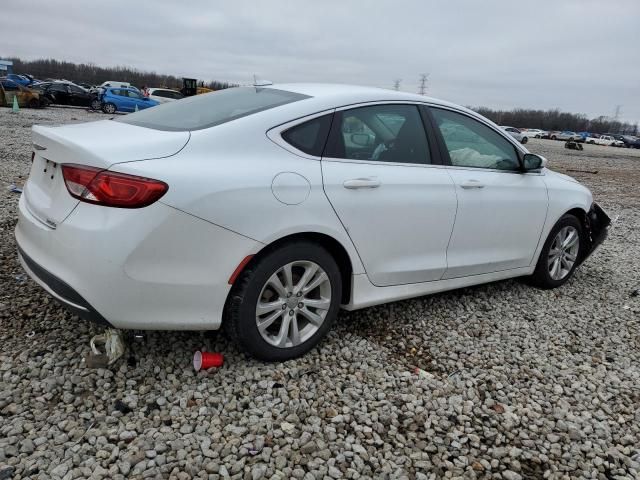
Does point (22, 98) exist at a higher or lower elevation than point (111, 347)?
lower

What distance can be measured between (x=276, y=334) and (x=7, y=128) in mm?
15189

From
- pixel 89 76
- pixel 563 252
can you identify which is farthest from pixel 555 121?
pixel 563 252

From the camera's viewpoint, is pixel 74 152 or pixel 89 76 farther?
pixel 89 76

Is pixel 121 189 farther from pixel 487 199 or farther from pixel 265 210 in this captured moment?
pixel 487 199

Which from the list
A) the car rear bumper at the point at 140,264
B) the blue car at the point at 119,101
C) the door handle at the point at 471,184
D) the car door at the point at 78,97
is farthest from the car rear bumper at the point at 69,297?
the car door at the point at 78,97

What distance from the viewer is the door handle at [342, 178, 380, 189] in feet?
9.64

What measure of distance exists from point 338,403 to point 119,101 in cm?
2958

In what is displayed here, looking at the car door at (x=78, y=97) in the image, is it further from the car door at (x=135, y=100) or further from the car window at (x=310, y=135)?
the car window at (x=310, y=135)

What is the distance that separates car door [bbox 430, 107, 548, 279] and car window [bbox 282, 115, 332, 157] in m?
1.00

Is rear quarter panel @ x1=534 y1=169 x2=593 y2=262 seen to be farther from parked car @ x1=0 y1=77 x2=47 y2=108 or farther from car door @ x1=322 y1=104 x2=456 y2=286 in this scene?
parked car @ x1=0 y1=77 x2=47 y2=108

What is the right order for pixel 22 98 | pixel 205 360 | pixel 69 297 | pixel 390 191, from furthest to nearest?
pixel 22 98 < pixel 390 191 < pixel 205 360 < pixel 69 297

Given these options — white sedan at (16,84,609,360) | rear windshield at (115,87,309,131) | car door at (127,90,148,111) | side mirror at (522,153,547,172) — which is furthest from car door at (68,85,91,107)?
side mirror at (522,153,547,172)

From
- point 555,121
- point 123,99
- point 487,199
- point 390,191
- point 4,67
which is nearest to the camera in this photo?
point 390,191

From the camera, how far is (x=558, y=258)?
4.69 m
